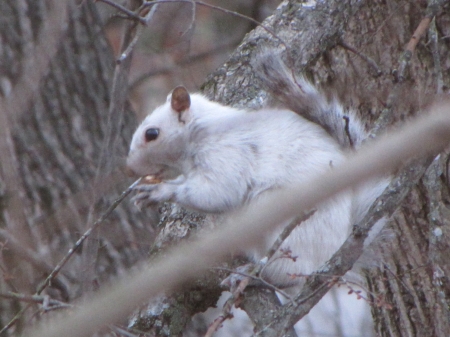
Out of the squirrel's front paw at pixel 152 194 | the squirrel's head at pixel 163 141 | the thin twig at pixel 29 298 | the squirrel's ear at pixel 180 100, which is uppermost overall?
the squirrel's ear at pixel 180 100

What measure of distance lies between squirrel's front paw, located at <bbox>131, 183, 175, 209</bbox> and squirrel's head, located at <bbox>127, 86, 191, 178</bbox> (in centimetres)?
16

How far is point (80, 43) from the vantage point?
318 cm

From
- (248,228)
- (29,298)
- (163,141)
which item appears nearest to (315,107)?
(163,141)

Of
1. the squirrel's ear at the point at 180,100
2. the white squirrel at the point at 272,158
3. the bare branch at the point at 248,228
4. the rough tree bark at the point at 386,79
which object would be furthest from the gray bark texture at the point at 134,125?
the bare branch at the point at 248,228

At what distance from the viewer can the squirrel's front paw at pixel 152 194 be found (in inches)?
83.1

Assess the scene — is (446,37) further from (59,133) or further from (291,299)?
(59,133)

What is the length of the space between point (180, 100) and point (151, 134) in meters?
0.15

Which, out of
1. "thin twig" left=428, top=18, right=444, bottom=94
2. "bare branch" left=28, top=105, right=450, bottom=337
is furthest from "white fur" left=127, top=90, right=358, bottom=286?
"bare branch" left=28, top=105, right=450, bottom=337

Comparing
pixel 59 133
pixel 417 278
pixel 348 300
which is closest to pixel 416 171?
pixel 417 278

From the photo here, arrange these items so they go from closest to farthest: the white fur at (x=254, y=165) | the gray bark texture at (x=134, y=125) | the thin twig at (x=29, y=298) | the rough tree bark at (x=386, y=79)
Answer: the thin twig at (x=29, y=298), the gray bark texture at (x=134, y=125), the white fur at (x=254, y=165), the rough tree bark at (x=386, y=79)

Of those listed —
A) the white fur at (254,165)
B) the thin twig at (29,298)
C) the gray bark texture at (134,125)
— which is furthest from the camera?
the white fur at (254,165)

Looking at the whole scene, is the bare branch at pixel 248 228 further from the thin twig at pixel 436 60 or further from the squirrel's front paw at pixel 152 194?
the squirrel's front paw at pixel 152 194

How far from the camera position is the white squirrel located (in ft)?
6.71

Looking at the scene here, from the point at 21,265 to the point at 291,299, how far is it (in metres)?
0.99
